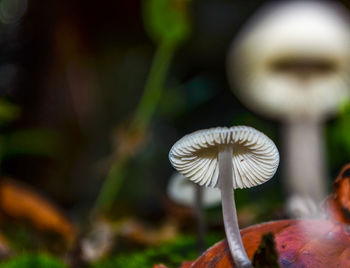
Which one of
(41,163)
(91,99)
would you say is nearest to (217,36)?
(91,99)

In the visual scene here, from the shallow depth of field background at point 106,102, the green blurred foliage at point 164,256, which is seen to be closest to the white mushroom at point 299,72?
the shallow depth of field background at point 106,102

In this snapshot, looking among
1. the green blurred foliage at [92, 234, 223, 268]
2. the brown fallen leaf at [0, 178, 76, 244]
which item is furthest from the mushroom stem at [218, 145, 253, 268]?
the brown fallen leaf at [0, 178, 76, 244]

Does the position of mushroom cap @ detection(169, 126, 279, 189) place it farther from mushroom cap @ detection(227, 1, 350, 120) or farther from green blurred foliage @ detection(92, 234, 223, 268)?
mushroom cap @ detection(227, 1, 350, 120)

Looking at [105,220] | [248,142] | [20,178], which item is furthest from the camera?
[20,178]

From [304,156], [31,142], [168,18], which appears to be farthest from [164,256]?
[304,156]

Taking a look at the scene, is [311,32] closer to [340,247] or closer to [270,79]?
[270,79]

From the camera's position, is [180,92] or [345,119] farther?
[180,92]

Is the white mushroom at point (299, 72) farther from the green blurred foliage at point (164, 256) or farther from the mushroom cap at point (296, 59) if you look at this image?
the green blurred foliage at point (164, 256)
